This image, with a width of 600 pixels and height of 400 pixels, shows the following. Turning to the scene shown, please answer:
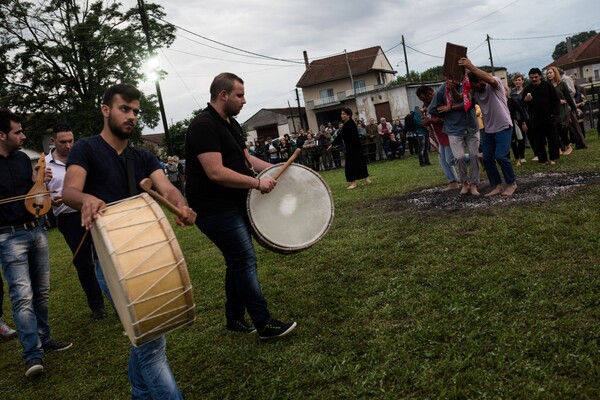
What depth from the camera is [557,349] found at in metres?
2.76

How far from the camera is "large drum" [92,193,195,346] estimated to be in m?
2.25

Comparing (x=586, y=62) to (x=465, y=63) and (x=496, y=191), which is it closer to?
(x=496, y=191)

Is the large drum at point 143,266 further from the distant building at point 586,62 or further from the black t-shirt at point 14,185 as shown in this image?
the distant building at point 586,62

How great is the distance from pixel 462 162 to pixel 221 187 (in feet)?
17.2

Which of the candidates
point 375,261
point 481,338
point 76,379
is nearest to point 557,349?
point 481,338

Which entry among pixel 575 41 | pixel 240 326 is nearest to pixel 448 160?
pixel 240 326

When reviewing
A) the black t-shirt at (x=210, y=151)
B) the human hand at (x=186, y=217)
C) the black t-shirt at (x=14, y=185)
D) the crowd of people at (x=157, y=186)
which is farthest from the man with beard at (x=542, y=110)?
the black t-shirt at (x=14, y=185)

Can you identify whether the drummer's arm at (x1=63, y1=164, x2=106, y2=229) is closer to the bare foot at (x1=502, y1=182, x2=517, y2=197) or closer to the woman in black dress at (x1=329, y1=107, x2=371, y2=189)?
the bare foot at (x1=502, y1=182, x2=517, y2=197)

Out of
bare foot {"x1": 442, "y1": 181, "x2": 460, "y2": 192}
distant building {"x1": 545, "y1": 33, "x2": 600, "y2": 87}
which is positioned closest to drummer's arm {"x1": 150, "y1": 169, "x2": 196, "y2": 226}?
bare foot {"x1": 442, "y1": 181, "x2": 460, "y2": 192}

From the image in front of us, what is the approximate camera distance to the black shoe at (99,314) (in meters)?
5.43

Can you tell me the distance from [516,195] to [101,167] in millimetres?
6136

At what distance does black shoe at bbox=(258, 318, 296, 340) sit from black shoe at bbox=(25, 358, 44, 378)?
2025 mm

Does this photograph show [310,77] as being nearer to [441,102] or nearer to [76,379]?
[441,102]

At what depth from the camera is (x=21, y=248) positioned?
4250mm
